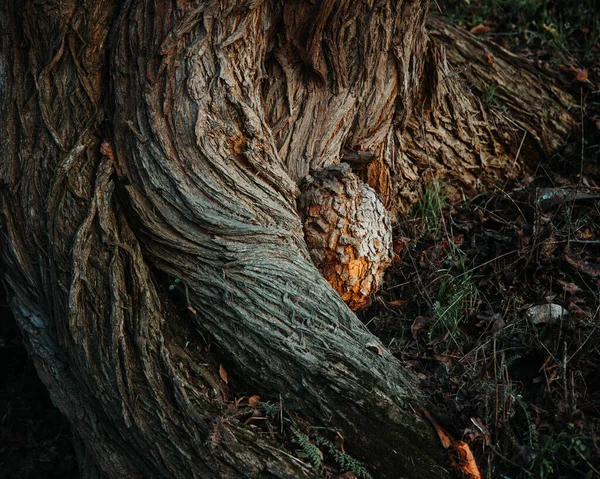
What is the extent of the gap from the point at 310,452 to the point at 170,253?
3.75 feet

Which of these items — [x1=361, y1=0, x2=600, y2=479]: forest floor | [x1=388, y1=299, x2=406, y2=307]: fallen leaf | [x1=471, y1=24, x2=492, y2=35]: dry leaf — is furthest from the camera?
[x1=471, y1=24, x2=492, y2=35]: dry leaf

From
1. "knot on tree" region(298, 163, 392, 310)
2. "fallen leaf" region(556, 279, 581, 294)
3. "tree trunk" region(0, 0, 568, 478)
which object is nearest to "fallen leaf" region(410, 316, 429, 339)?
"knot on tree" region(298, 163, 392, 310)

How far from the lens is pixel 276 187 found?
10.8 ft

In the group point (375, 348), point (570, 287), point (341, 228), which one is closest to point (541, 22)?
point (570, 287)

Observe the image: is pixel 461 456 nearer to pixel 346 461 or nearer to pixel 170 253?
pixel 346 461

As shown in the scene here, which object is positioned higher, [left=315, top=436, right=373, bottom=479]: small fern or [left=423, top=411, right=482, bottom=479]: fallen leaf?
[left=315, top=436, right=373, bottom=479]: small fern

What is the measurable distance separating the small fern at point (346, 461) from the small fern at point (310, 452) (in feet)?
0.14

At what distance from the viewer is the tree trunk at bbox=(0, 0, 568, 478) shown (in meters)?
2.73

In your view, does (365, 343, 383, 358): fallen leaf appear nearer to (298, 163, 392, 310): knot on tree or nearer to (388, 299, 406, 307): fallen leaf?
(298, 163, 392, 310): knot on tree

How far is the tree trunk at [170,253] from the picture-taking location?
2.73 meters

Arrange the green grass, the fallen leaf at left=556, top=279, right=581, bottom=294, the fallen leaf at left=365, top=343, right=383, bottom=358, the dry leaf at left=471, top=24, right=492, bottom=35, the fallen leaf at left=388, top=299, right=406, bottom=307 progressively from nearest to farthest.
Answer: the fallen leaf at left=365, top=343, right=383, bottom=358 → the fallen leaf at left=556, top=279, right=581, bottom=294 → the fallen leaf at left=388, top=299, right=406, bottom=307 → the green grass → the dry leaf at left=471, top=24, right=492, bottom=35

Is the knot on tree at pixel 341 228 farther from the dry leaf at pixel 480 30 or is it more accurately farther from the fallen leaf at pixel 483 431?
the dry leaf at pixel 480 30

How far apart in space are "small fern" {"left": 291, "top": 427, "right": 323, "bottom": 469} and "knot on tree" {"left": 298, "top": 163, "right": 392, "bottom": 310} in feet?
3.65

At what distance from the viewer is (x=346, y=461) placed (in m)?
2.68
